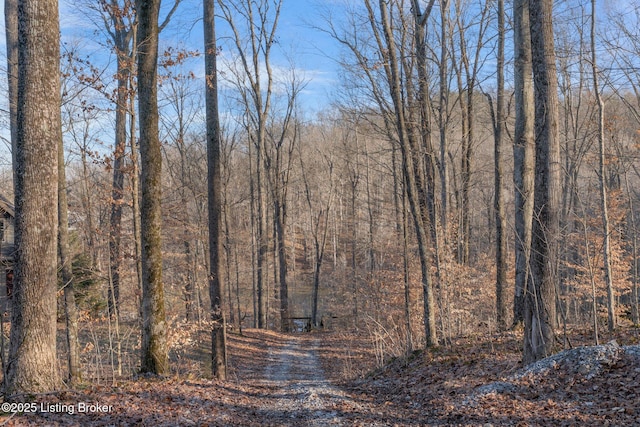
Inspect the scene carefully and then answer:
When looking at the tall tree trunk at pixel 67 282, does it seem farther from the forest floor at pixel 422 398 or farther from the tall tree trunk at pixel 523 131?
the tall tree trunk at pixel 523 131

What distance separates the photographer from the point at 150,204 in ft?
24.4

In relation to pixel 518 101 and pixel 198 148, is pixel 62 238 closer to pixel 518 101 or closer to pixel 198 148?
pixel 518 101

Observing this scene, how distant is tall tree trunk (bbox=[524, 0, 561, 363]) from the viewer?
6.73 metres

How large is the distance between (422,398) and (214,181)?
666 centimetres

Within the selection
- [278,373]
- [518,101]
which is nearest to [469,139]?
[518,101]

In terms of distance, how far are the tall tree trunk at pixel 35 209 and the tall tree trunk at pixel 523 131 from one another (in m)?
7.66

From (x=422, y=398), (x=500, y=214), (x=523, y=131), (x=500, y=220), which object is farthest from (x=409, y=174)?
(x=422, y=398)

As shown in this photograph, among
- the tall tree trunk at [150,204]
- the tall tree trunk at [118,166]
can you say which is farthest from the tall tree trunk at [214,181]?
the tall tree trunk at [150,204]

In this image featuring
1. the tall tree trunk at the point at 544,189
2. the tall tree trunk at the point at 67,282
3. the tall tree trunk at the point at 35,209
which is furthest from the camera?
the tall tree trunk at the point at 67,282

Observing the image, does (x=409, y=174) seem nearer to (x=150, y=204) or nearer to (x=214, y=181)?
(x=214, y=181)

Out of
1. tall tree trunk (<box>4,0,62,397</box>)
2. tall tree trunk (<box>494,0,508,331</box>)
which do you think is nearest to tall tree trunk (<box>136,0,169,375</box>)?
tall tree trunk (<box>4,0,62,397</box>)

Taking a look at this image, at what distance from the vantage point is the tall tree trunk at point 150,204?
24.1ft

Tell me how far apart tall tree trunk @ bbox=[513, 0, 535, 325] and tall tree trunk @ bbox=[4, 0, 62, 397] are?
766 centimetres

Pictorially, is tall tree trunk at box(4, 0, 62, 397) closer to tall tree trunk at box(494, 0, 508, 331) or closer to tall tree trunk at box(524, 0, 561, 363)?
tall tree trunk at box(524, 0, 561, 363)
